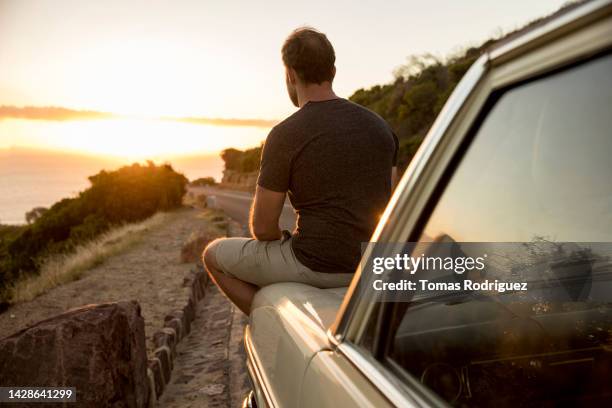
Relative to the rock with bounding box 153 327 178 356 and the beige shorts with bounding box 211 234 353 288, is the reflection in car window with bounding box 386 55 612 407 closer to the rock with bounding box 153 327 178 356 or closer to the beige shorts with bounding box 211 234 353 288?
the beige shorts with bounding box 211 234 353 288

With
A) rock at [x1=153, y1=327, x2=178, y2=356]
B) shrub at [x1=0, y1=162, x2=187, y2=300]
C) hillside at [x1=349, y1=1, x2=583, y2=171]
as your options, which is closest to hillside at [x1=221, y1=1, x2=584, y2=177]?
hillside at [x1=349, y1=1, x2=583, y2=171]

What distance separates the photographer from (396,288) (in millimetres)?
1197

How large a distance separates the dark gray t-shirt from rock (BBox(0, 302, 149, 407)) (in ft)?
4.80

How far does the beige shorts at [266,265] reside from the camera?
259 cm

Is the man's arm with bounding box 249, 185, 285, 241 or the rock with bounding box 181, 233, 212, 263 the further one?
the rock with bounding box 181, 233, 212, 263

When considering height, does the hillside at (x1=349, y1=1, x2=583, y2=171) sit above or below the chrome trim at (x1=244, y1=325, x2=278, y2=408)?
above

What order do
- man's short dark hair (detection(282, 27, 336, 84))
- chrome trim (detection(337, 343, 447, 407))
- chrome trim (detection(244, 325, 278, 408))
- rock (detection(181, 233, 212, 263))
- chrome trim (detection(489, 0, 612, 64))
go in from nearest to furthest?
chrome trim (detection(489, 0, 612, 64))
chrome trim (detection(337, 343, 447, 407))
chrome trim (detection(244, 325, 278, 408))
man's short dark hair (detection(282, 27, 336, 84))
rock (detection(181, 233, 212, 263))

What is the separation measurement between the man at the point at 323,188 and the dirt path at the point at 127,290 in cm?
308

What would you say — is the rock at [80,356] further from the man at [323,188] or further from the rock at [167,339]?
the rock at [167,339]

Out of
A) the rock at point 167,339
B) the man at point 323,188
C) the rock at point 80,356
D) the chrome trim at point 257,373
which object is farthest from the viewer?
the rock at point 167,339

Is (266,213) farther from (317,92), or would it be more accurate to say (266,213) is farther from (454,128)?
(454,128)

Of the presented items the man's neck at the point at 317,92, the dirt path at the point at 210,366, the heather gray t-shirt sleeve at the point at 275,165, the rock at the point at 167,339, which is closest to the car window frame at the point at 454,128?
the heather gray t-shirt sleeve at the point at 275,165

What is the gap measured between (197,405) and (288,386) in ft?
9.22

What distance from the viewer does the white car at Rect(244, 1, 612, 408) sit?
840mm
